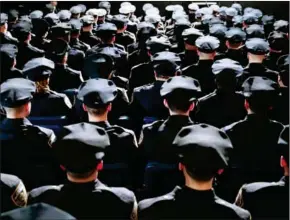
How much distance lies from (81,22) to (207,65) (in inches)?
121

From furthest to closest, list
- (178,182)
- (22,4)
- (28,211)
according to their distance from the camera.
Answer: (22,4) → (178,182) → (28,211)

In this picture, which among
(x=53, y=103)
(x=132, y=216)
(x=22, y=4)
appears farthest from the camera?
(x=22, y=4)

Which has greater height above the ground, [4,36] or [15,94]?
[15,94]

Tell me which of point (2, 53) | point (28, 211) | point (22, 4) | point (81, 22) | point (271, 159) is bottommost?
point (22, 4)

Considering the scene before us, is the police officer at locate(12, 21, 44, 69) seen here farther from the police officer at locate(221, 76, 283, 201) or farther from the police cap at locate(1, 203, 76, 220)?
the police cap at locate(1, 203, 76, 220)

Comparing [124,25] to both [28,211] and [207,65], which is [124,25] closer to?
[207,65]

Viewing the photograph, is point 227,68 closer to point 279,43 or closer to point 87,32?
point 279,43

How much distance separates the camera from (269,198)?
8.97 ft

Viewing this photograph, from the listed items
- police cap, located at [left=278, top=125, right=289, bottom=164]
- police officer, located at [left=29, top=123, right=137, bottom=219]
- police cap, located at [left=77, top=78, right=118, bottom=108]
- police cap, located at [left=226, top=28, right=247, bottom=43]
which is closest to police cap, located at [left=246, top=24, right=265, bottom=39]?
police cap, located at [left=226, top=28, right=247, bottom=43]

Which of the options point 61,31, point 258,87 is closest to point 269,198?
point 258,87

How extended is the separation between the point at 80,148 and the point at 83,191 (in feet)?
0.79

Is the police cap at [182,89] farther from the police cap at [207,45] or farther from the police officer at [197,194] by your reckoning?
the police cap at [207,45]

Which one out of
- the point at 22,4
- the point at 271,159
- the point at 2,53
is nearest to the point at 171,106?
the point at 271,159

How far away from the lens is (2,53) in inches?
205
